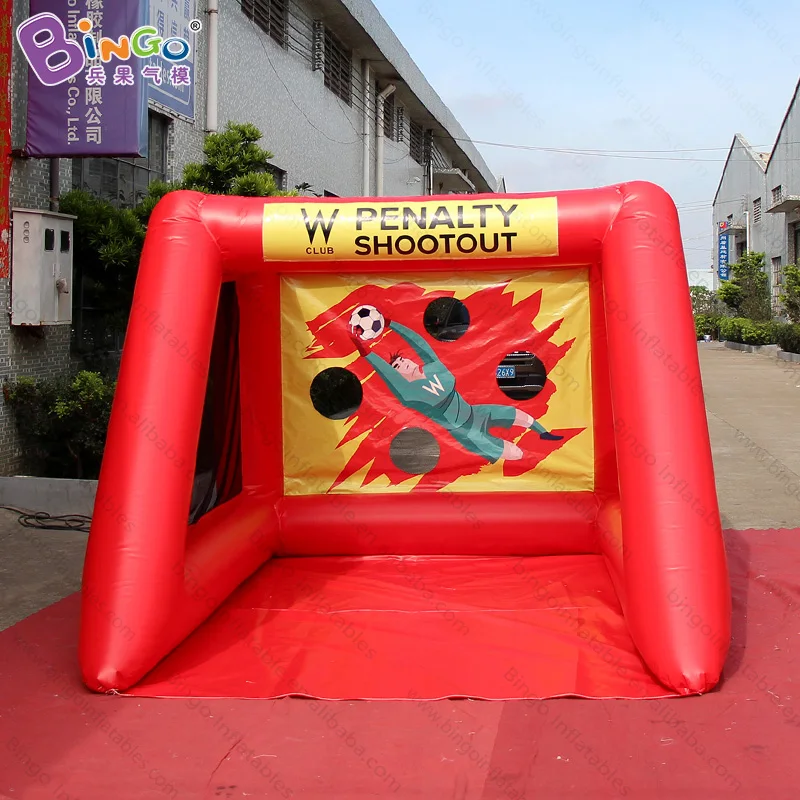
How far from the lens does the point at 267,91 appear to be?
41.3ft

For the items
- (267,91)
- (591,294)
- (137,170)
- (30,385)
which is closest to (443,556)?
(591,294)

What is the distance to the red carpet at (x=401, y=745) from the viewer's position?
3.03 m

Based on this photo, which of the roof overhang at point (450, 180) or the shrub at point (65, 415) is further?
the roof overhang at point (450, 180)

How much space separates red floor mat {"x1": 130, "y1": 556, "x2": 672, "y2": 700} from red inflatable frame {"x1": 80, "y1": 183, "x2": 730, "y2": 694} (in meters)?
0.16

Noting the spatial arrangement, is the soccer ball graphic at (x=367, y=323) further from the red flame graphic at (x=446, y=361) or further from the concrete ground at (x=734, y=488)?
the concrete ground at (x=734, y=488)

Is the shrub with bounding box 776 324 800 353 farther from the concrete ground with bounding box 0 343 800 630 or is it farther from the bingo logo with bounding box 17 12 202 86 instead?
the bingo logo with bounding box 17 12 202 86

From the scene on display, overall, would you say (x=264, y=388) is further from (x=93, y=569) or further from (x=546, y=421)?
(x=93, y=569)

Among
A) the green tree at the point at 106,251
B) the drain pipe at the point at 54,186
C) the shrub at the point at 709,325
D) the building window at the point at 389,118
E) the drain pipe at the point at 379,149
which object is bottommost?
the green tree at the point at 106,251

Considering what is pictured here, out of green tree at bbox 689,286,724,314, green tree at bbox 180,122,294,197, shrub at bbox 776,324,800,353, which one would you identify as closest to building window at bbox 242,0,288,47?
green tree at bbox 180,122,294,197

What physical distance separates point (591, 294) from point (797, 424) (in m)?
7.13

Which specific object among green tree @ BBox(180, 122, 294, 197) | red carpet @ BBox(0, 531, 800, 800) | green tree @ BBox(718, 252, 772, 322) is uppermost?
green tree @ BBox(718, 252, 772, 322)

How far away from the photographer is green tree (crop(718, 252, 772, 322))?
90.6ft

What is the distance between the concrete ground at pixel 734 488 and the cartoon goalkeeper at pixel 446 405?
81.9 inches

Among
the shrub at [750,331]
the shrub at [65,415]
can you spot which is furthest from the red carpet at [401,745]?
the shrub at [750,331]
